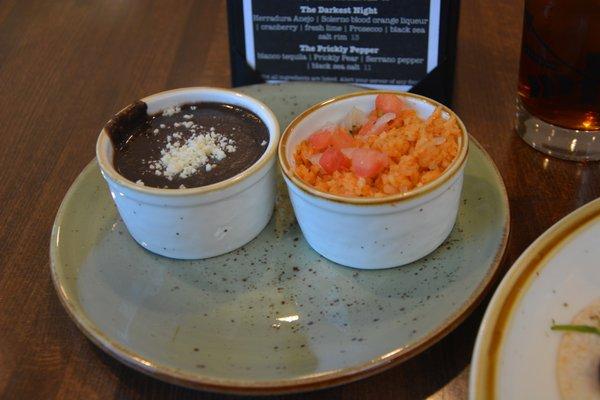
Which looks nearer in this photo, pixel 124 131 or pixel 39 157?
pixel 124 131

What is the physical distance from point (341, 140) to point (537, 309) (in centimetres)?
47

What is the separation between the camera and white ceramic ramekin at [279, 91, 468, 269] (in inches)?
43.7

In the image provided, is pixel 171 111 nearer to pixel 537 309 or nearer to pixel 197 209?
pixel 197 209

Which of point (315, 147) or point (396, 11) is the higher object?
point (396, 11)

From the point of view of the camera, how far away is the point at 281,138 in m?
1.26

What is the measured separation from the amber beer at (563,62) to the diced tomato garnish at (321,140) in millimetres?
488

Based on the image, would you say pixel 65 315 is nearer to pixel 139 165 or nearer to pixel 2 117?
pixel 139 165

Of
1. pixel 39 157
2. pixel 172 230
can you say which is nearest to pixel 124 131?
pixel 172 230

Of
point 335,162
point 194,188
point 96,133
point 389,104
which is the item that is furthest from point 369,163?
point 96,133

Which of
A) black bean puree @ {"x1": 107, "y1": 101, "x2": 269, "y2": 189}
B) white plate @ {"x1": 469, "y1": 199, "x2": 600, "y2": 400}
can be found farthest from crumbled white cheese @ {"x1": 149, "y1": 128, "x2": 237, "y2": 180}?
white plate @ {"x1": 469, "y1": 199, "x2": 600, "y2": 400}

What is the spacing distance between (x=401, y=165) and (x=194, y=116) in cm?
49

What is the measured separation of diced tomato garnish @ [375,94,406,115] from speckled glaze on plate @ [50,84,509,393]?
20cm

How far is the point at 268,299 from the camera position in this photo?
1.17m

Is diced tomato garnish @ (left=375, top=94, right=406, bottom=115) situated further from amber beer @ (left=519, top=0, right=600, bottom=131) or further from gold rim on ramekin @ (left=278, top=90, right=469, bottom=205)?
amber beer @ (left=519, top=0, right=600, bottom=131)
